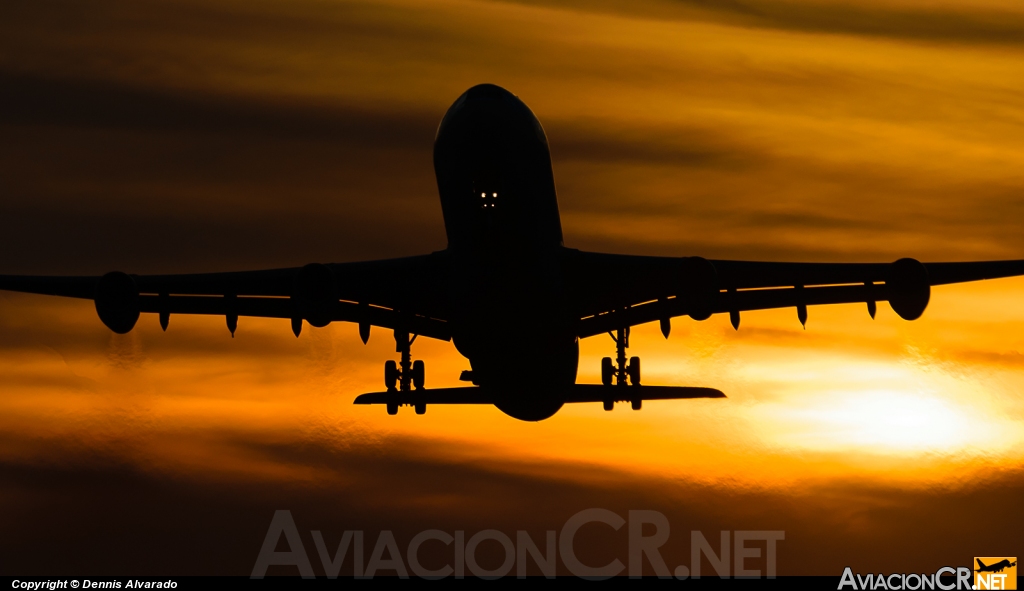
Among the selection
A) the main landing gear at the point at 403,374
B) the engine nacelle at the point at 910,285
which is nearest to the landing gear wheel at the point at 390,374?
the main landing gear at the point at 403,374

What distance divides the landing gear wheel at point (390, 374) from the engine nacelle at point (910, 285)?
63.7ft

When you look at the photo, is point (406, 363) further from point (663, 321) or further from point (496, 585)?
point (496, 585)

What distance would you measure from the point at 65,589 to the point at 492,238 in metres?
40.1

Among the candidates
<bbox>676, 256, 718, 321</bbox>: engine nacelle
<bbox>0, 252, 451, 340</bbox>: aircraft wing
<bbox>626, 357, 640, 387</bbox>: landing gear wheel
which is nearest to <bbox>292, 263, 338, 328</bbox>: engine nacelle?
<bbox>0, 252, 451, 340</bbox>: aircraft wing

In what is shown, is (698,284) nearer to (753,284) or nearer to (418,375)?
(753,284)

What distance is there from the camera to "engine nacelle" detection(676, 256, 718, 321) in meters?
39.8

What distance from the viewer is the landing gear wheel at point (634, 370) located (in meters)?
51.8

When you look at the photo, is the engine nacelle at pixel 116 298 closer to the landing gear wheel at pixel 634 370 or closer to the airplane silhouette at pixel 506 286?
the airplane silhouette at pixel 506 286

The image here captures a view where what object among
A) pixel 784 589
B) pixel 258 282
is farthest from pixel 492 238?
pixel 784 589

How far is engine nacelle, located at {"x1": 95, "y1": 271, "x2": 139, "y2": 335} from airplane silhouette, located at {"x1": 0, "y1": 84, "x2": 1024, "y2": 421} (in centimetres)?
5

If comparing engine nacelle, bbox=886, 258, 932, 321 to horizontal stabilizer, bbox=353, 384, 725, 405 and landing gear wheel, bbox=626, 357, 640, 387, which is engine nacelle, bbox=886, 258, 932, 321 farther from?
landing gear wheel, bbox=626, 357, 640, 387

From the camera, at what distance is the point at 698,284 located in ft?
131

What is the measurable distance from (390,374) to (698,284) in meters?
16.2

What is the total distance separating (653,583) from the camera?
7381 cm
